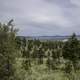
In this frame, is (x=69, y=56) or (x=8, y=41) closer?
(x=8, y=41)

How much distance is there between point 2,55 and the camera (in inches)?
462

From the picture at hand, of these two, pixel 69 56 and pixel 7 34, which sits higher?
pixel 7 34

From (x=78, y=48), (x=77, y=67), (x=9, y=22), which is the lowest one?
(x=77, y=67)

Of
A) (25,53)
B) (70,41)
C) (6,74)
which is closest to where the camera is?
(6,74)

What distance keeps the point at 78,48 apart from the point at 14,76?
1826 cm

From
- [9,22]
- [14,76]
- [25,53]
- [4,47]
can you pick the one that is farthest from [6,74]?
[25,53]

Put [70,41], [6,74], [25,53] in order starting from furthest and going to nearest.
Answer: [25,53] → [70,41] → [6,74]

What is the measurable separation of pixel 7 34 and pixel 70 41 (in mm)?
17835

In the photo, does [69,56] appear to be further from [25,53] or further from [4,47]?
[4,47]

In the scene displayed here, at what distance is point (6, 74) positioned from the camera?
11742 millimetres

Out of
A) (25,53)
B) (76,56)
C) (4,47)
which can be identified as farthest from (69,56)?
(4,47)

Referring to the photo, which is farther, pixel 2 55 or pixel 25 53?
pixel 25 53

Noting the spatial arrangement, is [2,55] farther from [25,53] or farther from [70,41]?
[25,53]

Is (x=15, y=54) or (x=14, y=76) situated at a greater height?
(x=15, y=54)
